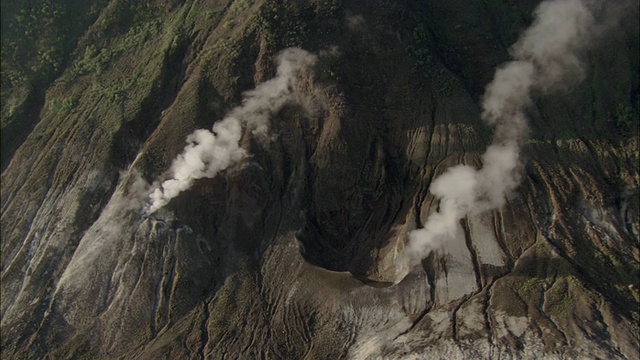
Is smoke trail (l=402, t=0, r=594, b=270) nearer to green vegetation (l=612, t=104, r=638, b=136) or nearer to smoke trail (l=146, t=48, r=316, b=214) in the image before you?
green vegetation (l=612, t=104, r=638, b=136)

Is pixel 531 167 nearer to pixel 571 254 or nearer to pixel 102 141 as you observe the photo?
pixel 571 254

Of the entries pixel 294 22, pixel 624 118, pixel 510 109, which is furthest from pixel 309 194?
pixel 624 118

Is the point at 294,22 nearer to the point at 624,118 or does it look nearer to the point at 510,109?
the point at 510,109

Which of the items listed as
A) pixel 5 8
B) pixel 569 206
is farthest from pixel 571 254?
pixel 5 8

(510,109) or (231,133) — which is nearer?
(231,133)

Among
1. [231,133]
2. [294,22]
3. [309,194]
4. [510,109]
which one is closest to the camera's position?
[231,133]

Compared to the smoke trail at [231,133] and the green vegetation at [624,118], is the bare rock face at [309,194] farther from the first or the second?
the smoke trail at [231,133]

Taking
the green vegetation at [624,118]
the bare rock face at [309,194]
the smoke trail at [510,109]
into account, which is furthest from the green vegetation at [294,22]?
the green vegetation at [624,118]

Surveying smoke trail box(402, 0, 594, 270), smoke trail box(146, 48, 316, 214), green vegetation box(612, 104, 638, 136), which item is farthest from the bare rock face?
smoke trail box(402, 0, 594, 270)
